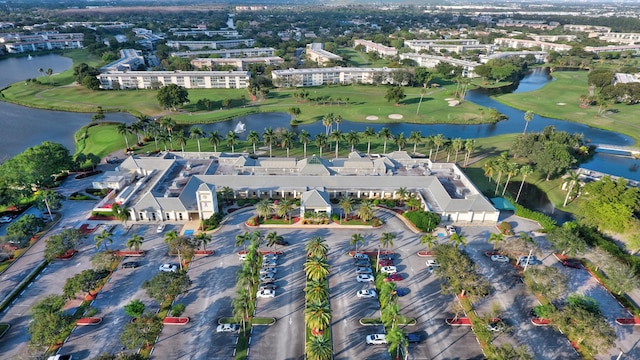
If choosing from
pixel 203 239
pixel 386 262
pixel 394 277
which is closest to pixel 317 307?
pixel 394 277

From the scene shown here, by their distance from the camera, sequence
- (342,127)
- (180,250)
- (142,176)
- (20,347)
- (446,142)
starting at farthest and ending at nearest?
(342,127) < (446,142) < (142,176) < (180,250) < (20,347)

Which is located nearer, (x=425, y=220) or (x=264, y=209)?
(x=264, y=209)

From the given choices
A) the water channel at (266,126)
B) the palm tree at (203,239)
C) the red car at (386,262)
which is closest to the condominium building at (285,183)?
the palm tree at (203,239)

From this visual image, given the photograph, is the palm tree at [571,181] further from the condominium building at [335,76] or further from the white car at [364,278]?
the condominium building at [335,76]

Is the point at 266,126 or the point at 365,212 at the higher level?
the point at 365,212

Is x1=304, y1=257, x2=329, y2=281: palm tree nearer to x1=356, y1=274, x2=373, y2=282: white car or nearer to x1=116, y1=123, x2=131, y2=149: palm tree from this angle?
x1=356, y1=274, x2=373, y2=282: white car

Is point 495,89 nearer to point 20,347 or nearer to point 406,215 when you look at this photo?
point 406,215

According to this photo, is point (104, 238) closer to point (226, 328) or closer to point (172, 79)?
point (226, 328)

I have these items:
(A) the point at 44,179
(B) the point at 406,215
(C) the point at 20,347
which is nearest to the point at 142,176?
(A) the point at 44,179

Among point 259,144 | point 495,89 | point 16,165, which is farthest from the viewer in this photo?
point 495,89
